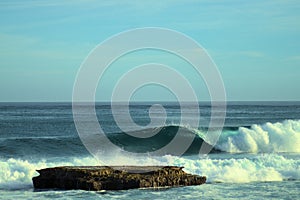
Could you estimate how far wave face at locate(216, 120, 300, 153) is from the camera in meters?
42.2

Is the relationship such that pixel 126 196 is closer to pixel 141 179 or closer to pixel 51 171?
pixel 141 179

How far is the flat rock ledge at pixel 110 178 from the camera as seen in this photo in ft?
74.4

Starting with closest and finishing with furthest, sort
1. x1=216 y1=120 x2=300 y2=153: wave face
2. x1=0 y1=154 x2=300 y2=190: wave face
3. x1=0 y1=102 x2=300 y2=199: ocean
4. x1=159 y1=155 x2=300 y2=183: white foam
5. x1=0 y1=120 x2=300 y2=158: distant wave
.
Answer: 1. x1=0 y1=102 x2=300 y2=199: ocean
2. x1=0 y1=154 x2=300 y2=190: wave face
3. x1=159 y1=155 x2=300 y2=183: white foam
4. x1=0 y1=120 x2=300 y2=158: distant wave
5. x1=216 y1=120 x2=300 y2=153: wave face

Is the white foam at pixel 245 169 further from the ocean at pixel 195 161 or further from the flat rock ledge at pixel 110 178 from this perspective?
the flat rock ledge at pixel 110 178

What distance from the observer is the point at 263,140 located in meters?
44.2

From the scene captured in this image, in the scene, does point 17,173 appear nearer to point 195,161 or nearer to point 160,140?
point 195,161

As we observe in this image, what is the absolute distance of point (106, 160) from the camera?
3216 centimetres

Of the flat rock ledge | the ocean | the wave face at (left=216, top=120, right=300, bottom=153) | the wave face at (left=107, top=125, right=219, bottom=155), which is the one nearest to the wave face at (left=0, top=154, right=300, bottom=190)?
the ocean

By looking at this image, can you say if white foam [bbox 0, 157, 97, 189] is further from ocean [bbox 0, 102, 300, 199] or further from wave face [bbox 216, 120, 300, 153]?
wave face [bbox 216, 120, 300, 153]

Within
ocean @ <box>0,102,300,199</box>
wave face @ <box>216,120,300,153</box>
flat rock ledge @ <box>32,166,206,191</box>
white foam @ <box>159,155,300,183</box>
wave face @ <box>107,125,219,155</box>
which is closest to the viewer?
ocean @ <box>0,102,300,199</box>

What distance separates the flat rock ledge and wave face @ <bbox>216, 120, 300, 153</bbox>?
17.4m

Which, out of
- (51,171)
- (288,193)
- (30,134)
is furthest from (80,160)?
(30,134)

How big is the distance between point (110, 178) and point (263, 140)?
23079mm

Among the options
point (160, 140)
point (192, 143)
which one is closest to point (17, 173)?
point (192, 143)
